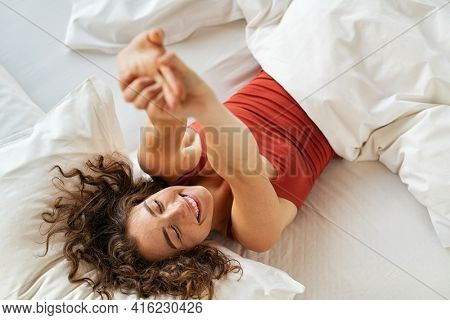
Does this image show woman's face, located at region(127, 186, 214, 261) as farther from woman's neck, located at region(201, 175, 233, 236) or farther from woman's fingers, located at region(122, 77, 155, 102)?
woman's fingers, located at region(122, 77, 155, 102)

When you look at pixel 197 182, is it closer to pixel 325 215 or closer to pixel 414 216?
pixel 325 215

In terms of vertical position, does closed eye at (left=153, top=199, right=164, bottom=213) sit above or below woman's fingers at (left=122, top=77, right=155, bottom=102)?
below

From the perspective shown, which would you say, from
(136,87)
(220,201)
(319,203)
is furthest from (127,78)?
(319,203)

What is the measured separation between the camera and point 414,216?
727 mm

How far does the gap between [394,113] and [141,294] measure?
463 millimetres

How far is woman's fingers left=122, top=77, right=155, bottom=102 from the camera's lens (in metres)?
0.40

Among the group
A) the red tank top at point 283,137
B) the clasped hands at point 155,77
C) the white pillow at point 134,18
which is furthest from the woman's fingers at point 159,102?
the white pillow at point 134,18

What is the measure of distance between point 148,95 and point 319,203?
1.39 feet

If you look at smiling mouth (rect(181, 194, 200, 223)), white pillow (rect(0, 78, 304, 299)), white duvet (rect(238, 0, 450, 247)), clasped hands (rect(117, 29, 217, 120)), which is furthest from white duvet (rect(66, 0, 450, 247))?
clasped hands (rect(117, 29, 217, 120))

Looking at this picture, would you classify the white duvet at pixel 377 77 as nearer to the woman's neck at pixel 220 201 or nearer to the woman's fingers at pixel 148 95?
the woman's neck at pixel 220 201

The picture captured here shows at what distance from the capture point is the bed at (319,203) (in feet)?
2.21

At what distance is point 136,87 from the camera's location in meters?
0.41

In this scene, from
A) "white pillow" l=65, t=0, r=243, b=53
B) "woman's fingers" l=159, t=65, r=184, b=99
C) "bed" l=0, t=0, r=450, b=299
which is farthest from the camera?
"white pillow" l=65, t=0, r=243, b=53
